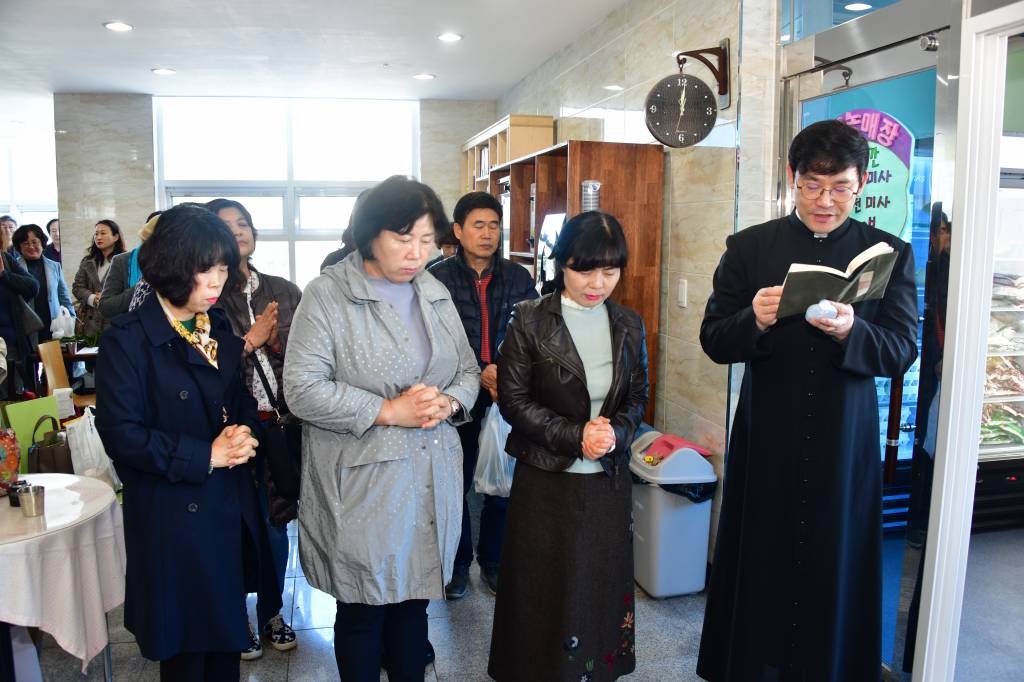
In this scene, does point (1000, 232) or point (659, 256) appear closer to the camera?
point (1000, 232)

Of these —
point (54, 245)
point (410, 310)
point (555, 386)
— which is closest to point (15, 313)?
point (54, 245)

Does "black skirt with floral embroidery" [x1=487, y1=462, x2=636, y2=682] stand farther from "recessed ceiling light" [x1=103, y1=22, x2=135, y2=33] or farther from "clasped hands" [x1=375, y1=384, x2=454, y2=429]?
"recessed ceiling light" [x1=103, y1=22, x2=135, y2=33]

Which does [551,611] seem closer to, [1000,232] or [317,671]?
[317,671]

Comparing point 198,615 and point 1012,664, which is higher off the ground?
point 198,615

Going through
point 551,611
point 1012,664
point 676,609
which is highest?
point 551,611

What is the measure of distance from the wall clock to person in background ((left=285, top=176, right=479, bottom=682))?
174cm

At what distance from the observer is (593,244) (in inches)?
76.3

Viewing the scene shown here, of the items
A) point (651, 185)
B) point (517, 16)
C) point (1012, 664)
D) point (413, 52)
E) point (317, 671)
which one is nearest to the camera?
point (1012, 664)

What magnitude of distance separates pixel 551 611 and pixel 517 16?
3806 millimetres

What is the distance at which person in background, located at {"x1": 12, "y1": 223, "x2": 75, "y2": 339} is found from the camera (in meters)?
5.86

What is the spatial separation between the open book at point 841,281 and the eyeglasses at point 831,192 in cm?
18

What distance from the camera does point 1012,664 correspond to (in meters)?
2.14

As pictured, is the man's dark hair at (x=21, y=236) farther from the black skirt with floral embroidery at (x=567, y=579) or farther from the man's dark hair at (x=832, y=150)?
the man's dark hair at (x=832, y=150)

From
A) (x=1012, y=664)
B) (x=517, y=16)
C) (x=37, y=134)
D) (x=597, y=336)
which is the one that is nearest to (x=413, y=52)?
(x=517, y=16)
